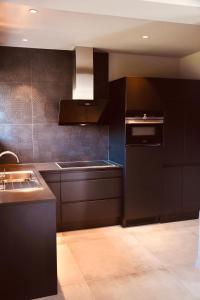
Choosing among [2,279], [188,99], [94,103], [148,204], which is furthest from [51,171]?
[188,99]

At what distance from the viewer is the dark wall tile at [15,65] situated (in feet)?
12.7

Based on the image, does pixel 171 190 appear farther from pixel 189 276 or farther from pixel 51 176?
pixel 51 176

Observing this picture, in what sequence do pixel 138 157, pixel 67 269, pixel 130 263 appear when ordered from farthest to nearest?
1. pixel 138 157
2. pixel 130 263
3. pixel 67 269

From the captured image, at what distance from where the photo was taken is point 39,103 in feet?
13.3

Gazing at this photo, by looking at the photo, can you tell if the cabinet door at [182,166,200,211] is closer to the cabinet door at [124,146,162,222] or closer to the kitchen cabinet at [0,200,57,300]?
the cabinet door at [124,146,162,222]

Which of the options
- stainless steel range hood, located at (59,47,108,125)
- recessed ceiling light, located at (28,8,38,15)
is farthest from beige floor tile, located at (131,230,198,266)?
recessed ceiling light, located at (28,8,38,15)

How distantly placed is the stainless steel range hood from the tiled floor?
59.7 inches

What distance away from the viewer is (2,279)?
218cm

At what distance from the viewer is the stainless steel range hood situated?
12.7 ft

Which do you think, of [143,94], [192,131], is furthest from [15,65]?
[192,131]

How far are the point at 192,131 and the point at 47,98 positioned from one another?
6.66 ft

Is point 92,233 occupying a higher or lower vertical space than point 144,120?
lower

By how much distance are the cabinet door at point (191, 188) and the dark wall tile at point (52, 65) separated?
81.2 inches

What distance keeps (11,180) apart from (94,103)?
1.46 metres
